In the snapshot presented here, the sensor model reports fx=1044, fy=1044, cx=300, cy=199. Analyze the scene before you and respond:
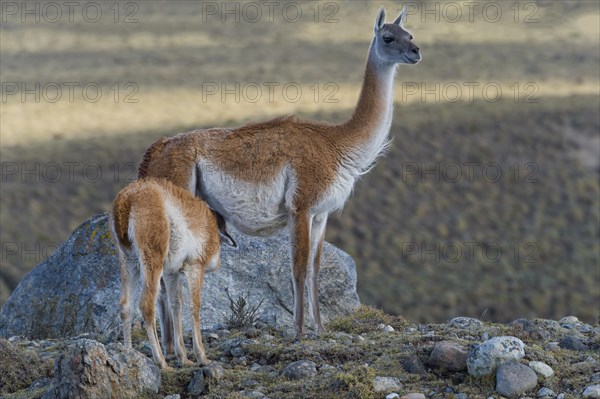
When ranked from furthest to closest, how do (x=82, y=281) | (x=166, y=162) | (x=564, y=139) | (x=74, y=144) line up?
(x=564, y=139)
(x=74, y=144)
(x=82, y=281)
(x=166, y=162)

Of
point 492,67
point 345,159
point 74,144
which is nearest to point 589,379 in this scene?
point 345,159

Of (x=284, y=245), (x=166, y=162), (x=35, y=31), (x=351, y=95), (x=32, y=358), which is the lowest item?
(x=32, y=358)

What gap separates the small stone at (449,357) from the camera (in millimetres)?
9906

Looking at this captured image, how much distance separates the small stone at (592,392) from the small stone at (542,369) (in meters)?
0.43

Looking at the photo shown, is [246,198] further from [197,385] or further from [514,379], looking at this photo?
[514,379]

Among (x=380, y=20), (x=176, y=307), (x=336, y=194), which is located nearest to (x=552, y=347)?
(x=336, y=194)

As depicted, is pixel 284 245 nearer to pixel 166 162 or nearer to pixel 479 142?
pixel 166 162

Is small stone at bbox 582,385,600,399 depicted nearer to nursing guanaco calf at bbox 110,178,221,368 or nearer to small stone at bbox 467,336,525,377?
small stone at bbox 467,336,525,377

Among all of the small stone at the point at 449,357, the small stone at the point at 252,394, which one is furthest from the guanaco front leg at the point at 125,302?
the small stone at the point at 449,357

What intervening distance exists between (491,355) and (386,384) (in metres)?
1.02

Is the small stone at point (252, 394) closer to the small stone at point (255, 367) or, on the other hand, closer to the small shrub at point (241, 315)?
Answer: the small stone at point (255, 367)

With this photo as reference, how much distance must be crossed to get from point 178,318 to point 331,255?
419cm

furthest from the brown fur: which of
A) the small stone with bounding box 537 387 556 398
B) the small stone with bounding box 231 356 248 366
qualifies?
Result: the small stone with bounding box 537 387 556 398

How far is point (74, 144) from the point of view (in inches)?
1716
